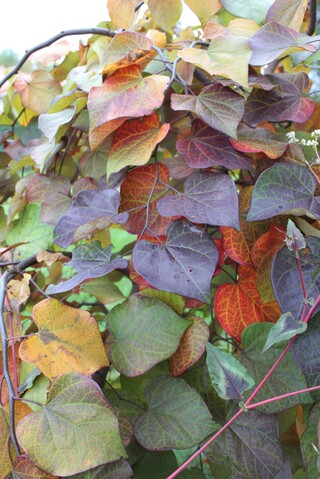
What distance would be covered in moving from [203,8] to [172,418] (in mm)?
601

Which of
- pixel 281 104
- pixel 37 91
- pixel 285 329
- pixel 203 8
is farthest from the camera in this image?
pixel 37 91

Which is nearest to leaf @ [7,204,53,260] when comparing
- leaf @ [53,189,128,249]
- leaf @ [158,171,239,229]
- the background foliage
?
the background foliage

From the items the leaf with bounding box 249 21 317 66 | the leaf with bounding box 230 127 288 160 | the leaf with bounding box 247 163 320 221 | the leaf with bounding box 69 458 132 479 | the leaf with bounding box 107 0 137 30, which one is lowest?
the leaf with bounding box 69 458 132 479

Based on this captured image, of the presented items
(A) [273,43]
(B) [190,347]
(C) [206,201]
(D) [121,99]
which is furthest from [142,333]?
(A) [273,43]

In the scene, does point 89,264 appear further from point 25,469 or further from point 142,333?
point 25,469

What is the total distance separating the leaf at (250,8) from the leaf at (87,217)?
361mm

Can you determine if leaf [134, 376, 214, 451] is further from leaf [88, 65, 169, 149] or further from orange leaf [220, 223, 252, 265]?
leaf [88, 65, 169, 149]

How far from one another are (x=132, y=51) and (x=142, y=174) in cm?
16

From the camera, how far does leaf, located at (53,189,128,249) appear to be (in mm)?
614

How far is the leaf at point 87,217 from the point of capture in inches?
24.2

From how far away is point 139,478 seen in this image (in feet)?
2.20

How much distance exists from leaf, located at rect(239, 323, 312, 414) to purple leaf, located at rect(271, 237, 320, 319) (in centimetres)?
7

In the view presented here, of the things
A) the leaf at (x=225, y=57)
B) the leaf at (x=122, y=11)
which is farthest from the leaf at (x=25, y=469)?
the leaf at (x=122, y=11)

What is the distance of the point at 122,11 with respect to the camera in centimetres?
78
